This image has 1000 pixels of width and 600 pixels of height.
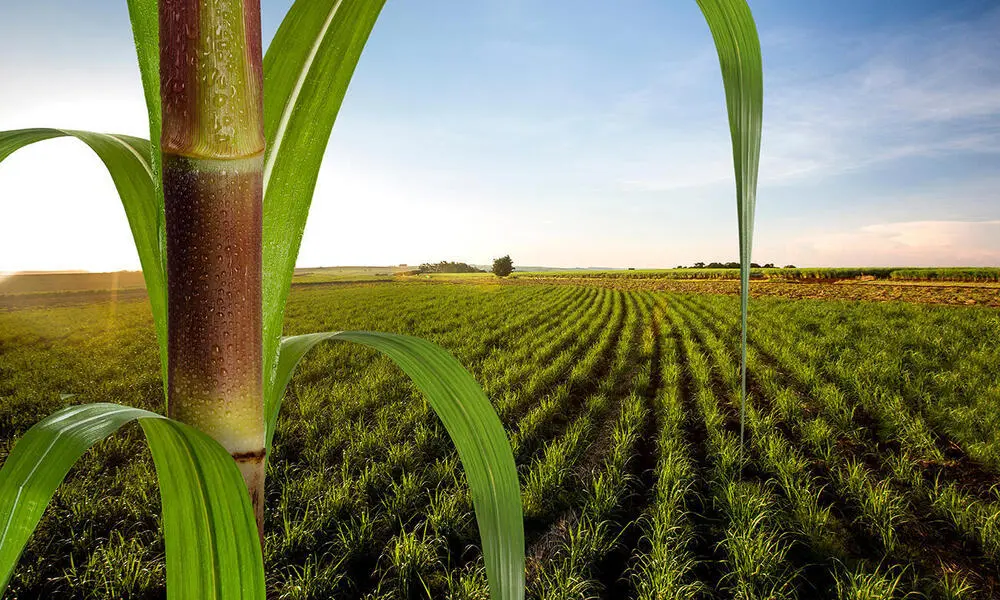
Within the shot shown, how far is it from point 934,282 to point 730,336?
33176mm

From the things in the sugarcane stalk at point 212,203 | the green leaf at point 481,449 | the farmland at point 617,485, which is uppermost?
the sugarcane stalk at point 212,203

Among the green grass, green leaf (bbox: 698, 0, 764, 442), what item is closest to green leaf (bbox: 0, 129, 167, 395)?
green leaf (bbox: 698, 0, 764, 442)

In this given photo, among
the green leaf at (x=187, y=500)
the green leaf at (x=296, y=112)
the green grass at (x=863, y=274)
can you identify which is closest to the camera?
the green leaf at (x=187, y=500)

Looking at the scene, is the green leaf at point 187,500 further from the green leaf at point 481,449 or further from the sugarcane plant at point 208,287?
the green leaf at point 481,449

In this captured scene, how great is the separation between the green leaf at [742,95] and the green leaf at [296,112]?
9.4 inches

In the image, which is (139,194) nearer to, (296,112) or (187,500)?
(296,112)

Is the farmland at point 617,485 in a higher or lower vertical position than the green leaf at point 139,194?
lower

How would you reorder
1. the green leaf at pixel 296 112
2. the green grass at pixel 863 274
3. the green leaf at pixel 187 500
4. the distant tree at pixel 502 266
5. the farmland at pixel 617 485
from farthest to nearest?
the distant tree at pixel 502 266 → the green grass at pixel 863 274 → the farmland at pixel 617 485 → the green leaf at pixel 296 112 → the green leaf at pixel 187 500

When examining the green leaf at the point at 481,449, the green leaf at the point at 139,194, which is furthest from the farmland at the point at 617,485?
the green leaf at the point at 481,449

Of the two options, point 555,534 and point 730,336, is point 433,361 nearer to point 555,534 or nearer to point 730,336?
point 555,534

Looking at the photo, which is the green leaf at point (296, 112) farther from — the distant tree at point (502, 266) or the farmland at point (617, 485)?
the distant tree at point (502, 266)

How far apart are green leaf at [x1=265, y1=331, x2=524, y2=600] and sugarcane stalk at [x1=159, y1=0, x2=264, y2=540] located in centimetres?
10

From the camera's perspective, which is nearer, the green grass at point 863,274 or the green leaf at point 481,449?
the green leaf at point 481,449

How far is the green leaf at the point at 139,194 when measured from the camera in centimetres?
33
